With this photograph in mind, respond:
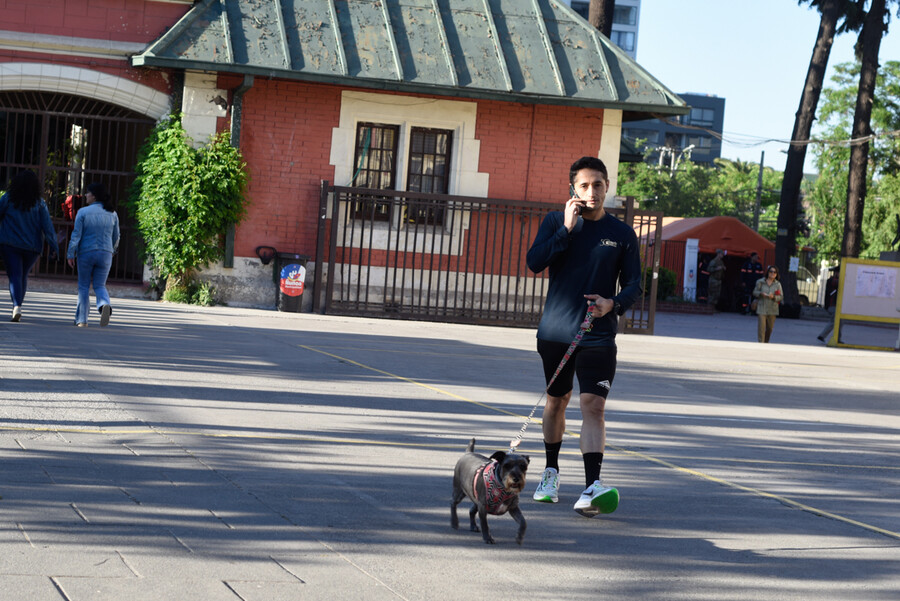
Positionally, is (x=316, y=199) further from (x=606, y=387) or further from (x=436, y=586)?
(x=436, y=586)

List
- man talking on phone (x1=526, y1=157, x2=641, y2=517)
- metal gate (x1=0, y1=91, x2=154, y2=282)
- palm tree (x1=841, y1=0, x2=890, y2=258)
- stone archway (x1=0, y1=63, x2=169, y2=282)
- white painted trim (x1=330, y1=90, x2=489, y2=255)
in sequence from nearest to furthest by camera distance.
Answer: man talking on phone (x1=526, y1=157, x2=641, y2=517)
stone archway (x1=0, y1=63, x2=169, y2=282)
metal gate (x1=0, y1=91, x2=154, y2=282)
white painted trim (x1=330, y1=90, x2=489, y2=255)
palm tree (x1=841, y1=0, x2=890, y2=258)

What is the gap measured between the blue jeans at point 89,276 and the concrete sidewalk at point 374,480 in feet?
0.93

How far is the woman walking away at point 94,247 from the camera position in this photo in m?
12.9

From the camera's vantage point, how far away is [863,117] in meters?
34.4

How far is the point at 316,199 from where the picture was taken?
1888cm

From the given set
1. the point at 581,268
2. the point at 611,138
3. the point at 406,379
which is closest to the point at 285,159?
the point at 611,138

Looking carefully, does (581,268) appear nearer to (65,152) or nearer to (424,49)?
(424,49)

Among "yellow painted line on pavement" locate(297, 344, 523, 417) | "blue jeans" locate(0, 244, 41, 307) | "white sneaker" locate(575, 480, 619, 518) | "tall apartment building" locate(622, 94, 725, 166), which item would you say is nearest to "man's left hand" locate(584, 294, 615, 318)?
"white sneaker" locate(575, 480, 619, 518)

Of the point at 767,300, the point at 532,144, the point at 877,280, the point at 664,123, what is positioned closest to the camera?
the point at 532,144

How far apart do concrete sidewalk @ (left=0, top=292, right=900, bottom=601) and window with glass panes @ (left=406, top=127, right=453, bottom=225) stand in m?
6.87

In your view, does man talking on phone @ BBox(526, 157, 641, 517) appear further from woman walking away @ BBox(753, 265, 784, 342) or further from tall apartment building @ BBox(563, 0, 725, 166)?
tall apartment building @ BBox(563, 0, 725, 166)

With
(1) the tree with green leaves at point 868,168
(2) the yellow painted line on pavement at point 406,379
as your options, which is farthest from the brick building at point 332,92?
(1) the tree with green leaves at point 868,168

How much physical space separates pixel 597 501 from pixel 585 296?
1.08 meters

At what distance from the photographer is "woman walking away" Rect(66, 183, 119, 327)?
1291 cm
